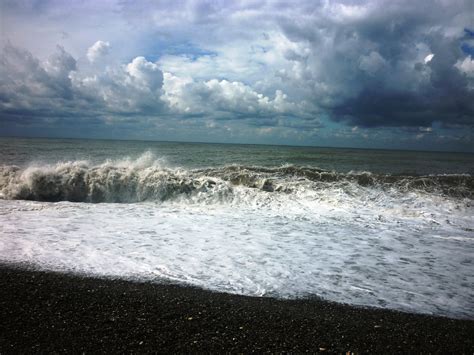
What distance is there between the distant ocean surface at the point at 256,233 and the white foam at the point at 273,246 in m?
0.03

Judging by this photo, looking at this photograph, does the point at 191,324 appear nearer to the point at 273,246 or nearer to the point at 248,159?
the point at 273,246

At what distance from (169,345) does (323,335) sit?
1.66 metres

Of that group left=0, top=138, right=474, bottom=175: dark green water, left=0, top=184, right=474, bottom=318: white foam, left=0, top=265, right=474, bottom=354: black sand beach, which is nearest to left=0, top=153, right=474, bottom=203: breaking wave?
left=0, top=184, right=474, bottom=318: white foam

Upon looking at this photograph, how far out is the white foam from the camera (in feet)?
16.2

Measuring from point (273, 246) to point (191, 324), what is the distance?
3.42m

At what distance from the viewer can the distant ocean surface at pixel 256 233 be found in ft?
16.6

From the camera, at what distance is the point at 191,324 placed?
3.62 m

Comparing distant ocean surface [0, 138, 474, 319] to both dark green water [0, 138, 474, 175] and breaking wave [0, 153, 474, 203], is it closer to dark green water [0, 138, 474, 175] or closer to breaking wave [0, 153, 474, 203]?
breaking wave [0, 153, 474, 203]

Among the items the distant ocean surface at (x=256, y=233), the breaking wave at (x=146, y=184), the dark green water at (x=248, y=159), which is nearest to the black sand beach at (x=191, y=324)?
the distant ocean surface at (x=256, y=233)

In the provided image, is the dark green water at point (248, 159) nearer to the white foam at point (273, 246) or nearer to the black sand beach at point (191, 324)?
the white foam at point (273, 246)

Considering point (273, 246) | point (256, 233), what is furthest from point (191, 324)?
point (256, 233)

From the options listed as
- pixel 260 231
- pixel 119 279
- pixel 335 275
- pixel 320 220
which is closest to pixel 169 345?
pixel 119 279

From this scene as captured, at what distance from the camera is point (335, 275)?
536cm

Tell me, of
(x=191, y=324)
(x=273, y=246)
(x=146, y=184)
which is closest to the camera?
(x=191, y=324)
